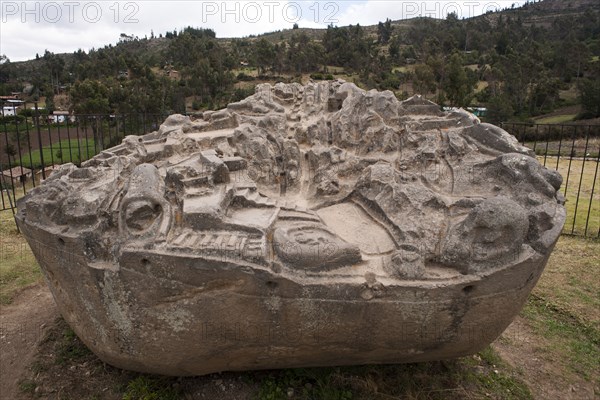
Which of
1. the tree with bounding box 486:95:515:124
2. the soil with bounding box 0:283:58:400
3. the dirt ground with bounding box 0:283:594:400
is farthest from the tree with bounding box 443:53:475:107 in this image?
the soil with bounding box 0:283:58:400

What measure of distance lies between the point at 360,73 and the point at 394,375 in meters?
34.3

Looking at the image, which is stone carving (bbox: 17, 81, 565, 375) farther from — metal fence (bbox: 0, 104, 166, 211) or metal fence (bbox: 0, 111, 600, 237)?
metal fence (bbox: 0, 111, 600, 237)

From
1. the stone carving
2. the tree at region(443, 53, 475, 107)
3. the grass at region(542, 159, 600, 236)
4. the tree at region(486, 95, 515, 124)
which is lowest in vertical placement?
the grass at region(542, 159, 600, 236)

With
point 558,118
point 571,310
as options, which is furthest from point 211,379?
point 558,118

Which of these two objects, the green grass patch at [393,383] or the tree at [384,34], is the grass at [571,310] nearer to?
the green grass patch at [393,383]

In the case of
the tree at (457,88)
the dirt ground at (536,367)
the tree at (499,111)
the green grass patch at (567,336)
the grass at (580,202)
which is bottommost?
the dirt ground at (536,367)

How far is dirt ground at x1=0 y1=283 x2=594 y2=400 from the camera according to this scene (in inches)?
156

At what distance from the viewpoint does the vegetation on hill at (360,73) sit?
1006 inches

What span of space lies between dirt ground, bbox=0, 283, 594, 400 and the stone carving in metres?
0.88

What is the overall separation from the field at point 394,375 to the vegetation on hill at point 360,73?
16.7 meters

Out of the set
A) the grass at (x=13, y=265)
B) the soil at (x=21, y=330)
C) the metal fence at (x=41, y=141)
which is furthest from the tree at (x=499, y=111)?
the soil at (x=21, y=330)

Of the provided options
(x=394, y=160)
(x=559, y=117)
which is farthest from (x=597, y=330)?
(x=559, y=117)

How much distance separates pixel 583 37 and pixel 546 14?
2876 centimetres

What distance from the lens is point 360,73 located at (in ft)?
119
